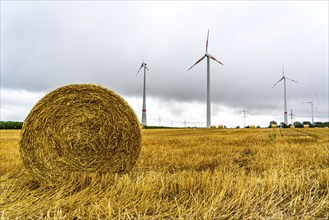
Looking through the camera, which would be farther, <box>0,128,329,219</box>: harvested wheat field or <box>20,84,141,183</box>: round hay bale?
<box>20,84,141,183</box>: round hay bale

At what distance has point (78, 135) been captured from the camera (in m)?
5.92

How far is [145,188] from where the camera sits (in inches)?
162

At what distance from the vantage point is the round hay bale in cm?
580

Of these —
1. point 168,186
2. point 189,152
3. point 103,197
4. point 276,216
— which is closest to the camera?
point 276,216

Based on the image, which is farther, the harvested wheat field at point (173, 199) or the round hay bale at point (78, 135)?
the round hay bale at point (78, 135)

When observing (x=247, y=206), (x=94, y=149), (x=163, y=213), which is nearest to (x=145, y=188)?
(x=163, y=213)

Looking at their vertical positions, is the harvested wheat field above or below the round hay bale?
below

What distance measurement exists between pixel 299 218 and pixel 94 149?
369 cm

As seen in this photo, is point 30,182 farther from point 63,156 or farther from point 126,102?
point 126,102

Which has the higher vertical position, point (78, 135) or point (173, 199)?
point (78, 135)

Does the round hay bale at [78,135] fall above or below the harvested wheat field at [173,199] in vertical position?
above

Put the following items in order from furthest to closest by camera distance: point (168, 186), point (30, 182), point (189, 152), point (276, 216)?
1. point (189, 152)
2. point (30, 182)
3. point (168, 186)
4. point (276, 216)

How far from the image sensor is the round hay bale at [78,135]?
580 centimetres

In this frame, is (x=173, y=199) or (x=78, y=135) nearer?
(x=173, y=199)
